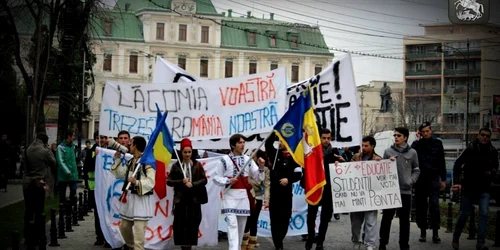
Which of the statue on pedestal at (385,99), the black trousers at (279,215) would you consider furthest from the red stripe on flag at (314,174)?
the statue on pedestal at (385,99)

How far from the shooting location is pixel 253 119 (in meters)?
15.9

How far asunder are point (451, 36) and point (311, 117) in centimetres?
5114

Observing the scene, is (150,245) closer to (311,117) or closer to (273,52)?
(311,117)

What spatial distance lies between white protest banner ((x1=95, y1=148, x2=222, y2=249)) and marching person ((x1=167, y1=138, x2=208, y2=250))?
31.0 inches

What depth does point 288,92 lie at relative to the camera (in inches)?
704

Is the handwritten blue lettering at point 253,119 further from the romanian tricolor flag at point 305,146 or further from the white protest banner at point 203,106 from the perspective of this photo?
the romanian tricolor flag at point 305,146

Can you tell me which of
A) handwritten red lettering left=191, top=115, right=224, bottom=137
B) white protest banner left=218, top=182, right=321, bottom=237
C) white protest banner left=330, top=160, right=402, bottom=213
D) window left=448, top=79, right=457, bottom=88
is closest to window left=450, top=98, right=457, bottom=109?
window left=448, top=79, right=457, bottom=88

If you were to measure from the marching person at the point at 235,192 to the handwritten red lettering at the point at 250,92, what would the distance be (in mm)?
2544

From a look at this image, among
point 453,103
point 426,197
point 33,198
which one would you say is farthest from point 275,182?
point 453,103

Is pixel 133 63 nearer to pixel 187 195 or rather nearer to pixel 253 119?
pixel 253 119

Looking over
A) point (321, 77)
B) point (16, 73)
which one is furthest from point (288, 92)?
point (16, 73)

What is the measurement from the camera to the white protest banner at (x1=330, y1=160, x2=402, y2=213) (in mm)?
14828

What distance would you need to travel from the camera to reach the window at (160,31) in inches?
3659

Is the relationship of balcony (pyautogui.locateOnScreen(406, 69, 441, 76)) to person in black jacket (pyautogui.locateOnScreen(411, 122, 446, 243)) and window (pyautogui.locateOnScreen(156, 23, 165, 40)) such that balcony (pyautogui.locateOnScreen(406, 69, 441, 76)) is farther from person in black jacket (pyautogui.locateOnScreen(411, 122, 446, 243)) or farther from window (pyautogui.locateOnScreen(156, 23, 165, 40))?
person in black jacket (pyautogui.locateOnScreen(411, 122, 446, 243))
